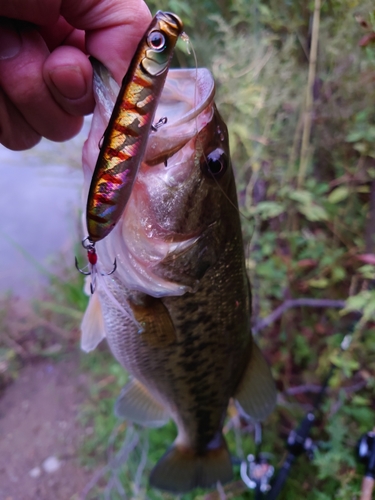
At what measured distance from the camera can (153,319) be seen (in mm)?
921

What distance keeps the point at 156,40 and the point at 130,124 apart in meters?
0.11

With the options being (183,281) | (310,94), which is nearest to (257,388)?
(183,281)

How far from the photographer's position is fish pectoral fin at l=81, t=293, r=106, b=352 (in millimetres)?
1053

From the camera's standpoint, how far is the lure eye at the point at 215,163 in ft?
2.51

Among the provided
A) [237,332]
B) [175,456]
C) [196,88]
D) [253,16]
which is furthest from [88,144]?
[253,16]

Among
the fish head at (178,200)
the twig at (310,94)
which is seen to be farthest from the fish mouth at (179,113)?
the twig at (310,94)

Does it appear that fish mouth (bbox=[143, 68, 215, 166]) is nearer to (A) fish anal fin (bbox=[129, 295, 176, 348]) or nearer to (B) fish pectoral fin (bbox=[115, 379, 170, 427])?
(A) fish anal fin (bbox=[129, 295, 176, 348])

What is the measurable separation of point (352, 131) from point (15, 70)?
1639mm

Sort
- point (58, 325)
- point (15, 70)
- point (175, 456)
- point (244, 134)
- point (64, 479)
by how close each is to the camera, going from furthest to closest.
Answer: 1. point (58, 325)
2. point (64, 479)
3. point (244, 134)
4. point (175, 456)
5. point (15, 70)

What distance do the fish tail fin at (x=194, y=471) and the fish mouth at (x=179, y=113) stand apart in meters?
1.05

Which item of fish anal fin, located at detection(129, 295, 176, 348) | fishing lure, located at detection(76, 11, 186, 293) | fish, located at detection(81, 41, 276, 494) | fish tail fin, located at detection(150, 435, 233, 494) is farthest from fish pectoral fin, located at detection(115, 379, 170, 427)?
fishing lure, located at detection(76, 11, 186, 293)

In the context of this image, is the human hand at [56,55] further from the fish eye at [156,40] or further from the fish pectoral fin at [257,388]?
the fish pectoral fin at [257,388]

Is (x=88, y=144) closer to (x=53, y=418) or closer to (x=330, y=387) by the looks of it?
(x=330, y=387)

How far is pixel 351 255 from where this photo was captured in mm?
2047
